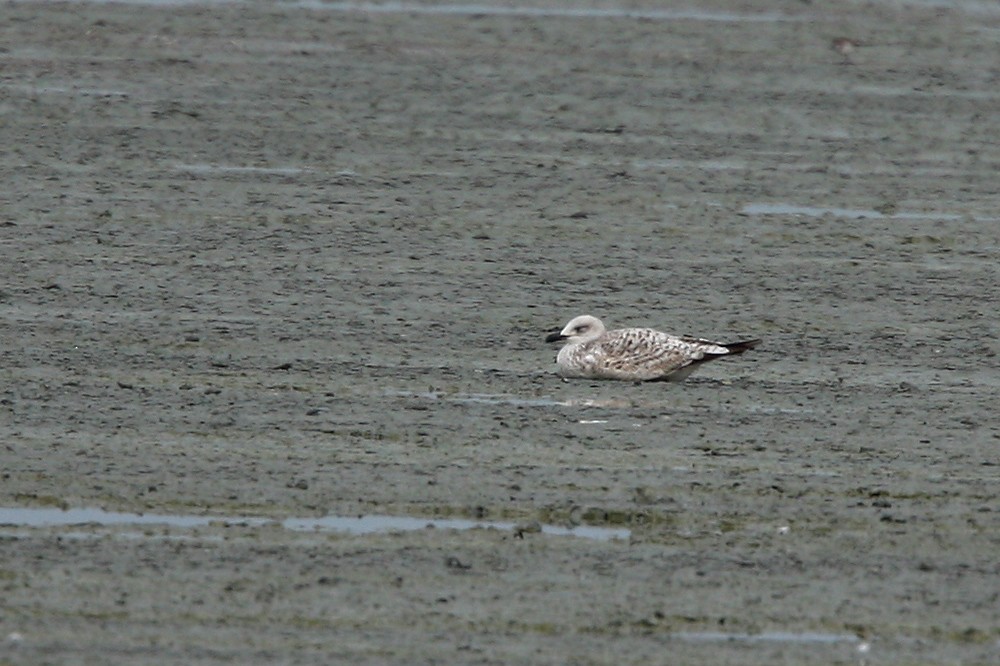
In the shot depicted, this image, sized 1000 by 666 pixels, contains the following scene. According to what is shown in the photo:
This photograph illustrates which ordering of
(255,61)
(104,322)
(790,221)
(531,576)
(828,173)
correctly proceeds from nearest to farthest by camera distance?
(531,576)
(104,322)
(790,221)
(828,173)
(255,61)

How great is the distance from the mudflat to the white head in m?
0.23

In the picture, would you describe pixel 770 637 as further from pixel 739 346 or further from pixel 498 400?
pixel 739 346

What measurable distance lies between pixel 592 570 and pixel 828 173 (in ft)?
29.6

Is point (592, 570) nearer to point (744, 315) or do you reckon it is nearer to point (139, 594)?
point (139, 594)

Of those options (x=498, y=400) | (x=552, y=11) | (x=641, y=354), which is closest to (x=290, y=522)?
(x=498, y=400)

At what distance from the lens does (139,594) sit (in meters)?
→ 8.08

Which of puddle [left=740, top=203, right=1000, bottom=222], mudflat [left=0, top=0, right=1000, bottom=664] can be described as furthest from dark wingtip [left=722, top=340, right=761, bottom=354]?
puddle [left=740, top=203, right=1000, bottom=222]

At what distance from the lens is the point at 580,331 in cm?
1200

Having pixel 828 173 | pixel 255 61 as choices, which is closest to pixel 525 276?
pixel 828 173

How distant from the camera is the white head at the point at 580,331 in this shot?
12.0 m

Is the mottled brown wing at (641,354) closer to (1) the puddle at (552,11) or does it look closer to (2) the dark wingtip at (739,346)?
(2) the dark wingtip at (739,346)

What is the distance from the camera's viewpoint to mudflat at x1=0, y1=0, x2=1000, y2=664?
26.9ft

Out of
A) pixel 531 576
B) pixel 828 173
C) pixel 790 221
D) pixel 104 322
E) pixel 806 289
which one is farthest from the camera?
pixel 828 173

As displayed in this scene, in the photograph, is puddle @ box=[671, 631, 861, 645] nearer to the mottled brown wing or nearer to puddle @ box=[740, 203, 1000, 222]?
the mottled brown wing
